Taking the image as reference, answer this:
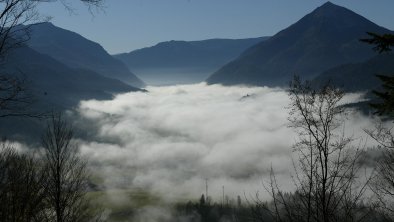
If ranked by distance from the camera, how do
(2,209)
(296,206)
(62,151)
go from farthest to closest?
(62,151) < (296,206) < (2,209)

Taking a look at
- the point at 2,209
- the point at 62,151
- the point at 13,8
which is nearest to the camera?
the point at 13,8

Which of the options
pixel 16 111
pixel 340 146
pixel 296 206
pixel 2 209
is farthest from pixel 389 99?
pixel 2 209

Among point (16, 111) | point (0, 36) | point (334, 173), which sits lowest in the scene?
point (334, 173)

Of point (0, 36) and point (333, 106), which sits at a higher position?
point (0, 36)

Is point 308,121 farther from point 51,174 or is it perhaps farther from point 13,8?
point 51,174

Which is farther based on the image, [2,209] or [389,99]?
[2,209]

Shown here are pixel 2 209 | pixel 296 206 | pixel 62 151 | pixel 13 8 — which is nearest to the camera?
pixel 13 8

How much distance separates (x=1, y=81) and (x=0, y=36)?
127cm

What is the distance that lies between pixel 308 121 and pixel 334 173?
7.62 ft

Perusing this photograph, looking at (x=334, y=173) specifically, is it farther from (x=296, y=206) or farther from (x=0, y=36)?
(x=0, y=36)

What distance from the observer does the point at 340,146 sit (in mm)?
16516

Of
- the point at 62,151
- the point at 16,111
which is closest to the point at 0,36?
the point at 16,111

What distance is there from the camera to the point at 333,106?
17.4m

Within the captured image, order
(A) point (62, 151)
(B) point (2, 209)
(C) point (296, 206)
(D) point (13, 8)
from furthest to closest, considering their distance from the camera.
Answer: (A) point (62, 151) → (C) point (296, 206) → (B) point (2, 209) → (D) point (13, 8)
